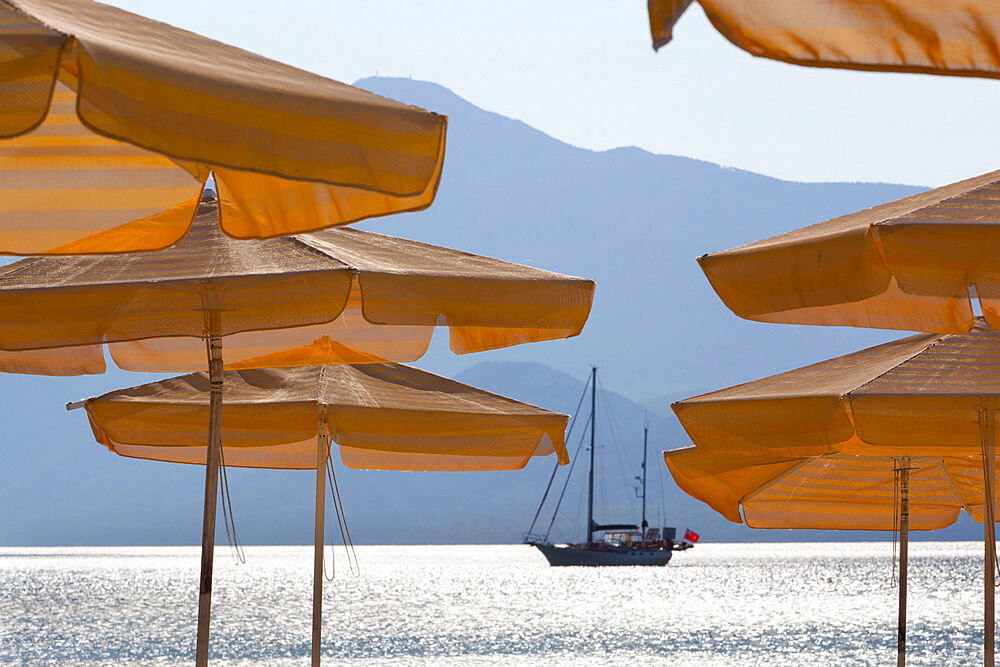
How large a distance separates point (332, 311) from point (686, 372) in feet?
609

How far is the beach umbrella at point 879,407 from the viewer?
13.5 feet

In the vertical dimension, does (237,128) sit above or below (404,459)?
above

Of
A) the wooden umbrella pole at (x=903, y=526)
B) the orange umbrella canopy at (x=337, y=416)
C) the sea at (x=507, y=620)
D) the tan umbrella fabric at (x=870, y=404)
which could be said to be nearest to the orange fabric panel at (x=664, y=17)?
the tan umbrella fabric at (x=870, y=404)

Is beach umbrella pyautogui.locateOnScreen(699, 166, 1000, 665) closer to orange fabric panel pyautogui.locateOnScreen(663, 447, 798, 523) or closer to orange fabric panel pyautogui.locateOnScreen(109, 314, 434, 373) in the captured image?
orange fabric panel pyautogui.locateOnScreen(663, 447, 798, 523)

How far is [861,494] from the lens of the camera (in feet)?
→ 21.5

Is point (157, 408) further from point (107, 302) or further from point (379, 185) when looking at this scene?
point (379, 185)

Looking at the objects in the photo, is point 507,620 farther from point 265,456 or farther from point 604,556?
point 604,556

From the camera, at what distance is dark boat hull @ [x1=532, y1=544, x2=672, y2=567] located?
7544cm

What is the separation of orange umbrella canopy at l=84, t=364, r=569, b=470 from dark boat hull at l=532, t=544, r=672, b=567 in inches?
2795

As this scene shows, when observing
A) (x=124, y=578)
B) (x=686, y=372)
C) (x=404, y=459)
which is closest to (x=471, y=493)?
(x=686, y=372)

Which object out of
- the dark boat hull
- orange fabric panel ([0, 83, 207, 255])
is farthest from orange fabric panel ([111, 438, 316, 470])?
the dark boat hull

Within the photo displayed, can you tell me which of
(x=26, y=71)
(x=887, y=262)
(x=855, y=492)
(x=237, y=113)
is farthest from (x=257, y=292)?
(x=855, y=492)

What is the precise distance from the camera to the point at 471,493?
168 metres

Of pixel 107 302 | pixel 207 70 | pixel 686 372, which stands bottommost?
pixel 107 302
